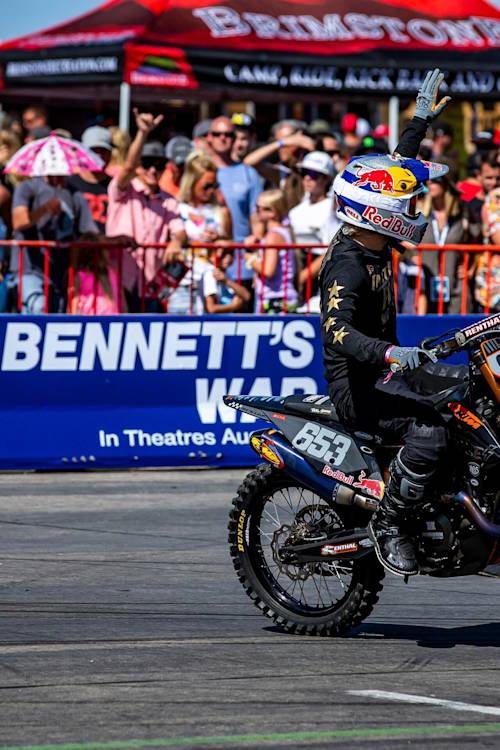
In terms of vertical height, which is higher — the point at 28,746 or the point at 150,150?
the point at 28,746

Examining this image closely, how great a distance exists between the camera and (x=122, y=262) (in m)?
12.8

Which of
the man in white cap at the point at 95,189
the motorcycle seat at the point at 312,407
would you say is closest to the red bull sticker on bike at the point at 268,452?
the motorcycle seat at the point at 312,407

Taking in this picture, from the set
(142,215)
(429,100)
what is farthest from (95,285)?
(429,100)

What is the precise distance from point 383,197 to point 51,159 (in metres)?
6.65

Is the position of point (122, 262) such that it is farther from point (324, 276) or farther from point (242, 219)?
point (324, 276)

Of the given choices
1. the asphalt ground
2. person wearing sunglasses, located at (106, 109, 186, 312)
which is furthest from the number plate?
person wearing sunglasses, located at (106, 109, 186, 312)

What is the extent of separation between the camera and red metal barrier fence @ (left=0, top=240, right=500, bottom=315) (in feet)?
41.4

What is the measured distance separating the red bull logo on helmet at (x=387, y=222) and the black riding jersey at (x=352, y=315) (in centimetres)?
16

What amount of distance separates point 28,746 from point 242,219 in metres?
10.5

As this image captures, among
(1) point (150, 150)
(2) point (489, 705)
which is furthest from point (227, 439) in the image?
(2) point (489, 705)

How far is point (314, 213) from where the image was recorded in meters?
14.4

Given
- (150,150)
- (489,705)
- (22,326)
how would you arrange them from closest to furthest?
(489,705)
(22,326)
(150,150)

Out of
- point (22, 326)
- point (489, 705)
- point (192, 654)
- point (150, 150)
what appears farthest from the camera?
point (150, 150)

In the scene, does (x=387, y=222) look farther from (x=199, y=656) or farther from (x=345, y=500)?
(x=199, y=656)
